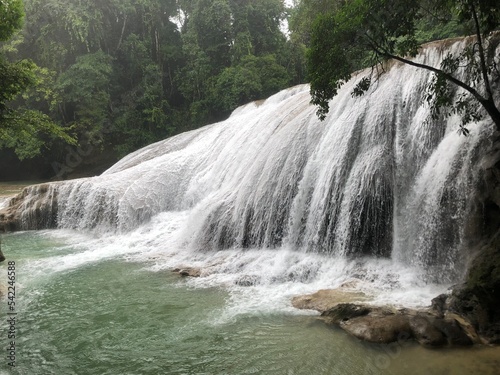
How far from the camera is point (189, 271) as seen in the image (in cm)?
930

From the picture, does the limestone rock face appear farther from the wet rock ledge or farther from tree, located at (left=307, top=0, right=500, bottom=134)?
the wet rock ledge

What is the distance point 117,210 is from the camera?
15.1 metres

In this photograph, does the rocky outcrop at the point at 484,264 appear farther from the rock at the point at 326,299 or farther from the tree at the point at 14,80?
the tree at the point at 14,80

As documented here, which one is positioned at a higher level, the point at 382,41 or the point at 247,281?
the point at 382,41

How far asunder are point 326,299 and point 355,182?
124 inches

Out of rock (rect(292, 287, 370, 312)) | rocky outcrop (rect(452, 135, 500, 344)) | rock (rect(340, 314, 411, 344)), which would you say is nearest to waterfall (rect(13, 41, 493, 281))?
rocky outcrop (rect(452, 135, 500, 344))

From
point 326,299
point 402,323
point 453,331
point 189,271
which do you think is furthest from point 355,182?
point 189,271

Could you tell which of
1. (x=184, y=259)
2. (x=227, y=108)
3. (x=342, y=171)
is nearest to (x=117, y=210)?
(x=184, y=259)

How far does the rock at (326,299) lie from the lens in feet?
22.0

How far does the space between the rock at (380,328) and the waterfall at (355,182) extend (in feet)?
6.80

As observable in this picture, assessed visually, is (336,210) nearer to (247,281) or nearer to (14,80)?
(247,281)

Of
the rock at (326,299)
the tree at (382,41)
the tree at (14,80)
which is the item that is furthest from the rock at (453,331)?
the tree at (14,80)

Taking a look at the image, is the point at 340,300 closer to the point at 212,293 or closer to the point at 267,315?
the point at 267,315

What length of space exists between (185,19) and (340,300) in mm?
31907
